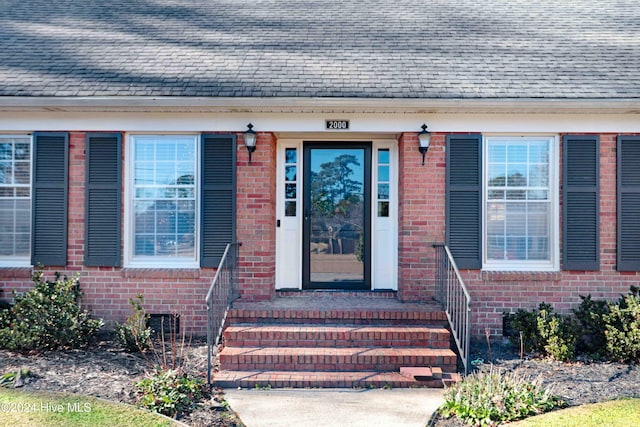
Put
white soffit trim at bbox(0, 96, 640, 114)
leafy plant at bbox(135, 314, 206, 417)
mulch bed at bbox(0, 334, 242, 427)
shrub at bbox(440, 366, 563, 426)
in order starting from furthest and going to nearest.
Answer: white soffit trim at bbox(0, 96, 640, 114) < mulch bed at bbox(0, 334, 242, 427) < leafy plant at bbox(135, 314, 206, 417) < shrub at bbox(440, 366, 563, 426)

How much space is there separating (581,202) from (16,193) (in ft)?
24.6

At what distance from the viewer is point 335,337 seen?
5.23m

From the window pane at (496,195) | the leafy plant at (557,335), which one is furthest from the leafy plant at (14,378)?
the window pane at (496,195)

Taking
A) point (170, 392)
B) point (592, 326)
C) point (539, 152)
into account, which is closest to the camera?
point (170, 392)

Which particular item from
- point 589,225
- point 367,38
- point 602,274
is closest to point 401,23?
point 367,38

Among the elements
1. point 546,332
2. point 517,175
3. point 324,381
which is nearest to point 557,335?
point 546,332

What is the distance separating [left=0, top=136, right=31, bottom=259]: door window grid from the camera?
20.3ft

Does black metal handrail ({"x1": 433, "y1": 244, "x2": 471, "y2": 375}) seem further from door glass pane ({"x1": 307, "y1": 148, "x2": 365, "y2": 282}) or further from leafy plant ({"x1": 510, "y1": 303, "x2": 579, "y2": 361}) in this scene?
door glass pane ({"x1": 307, "y1": 148, "x2": 365, "y2": 282})

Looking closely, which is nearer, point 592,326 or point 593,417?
point 593,417

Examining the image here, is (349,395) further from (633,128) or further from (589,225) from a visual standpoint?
(633,128)

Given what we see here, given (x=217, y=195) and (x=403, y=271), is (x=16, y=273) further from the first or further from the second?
(x=403, y=271)

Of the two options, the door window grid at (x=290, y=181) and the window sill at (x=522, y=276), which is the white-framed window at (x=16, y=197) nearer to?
the door window grid at (x=290, y=181)

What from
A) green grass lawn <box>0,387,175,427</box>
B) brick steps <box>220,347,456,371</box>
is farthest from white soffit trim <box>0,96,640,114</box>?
green grass lawn <box>0,387,175,427</box>

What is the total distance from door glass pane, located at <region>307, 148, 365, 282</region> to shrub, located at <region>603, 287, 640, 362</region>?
3.09 meters
